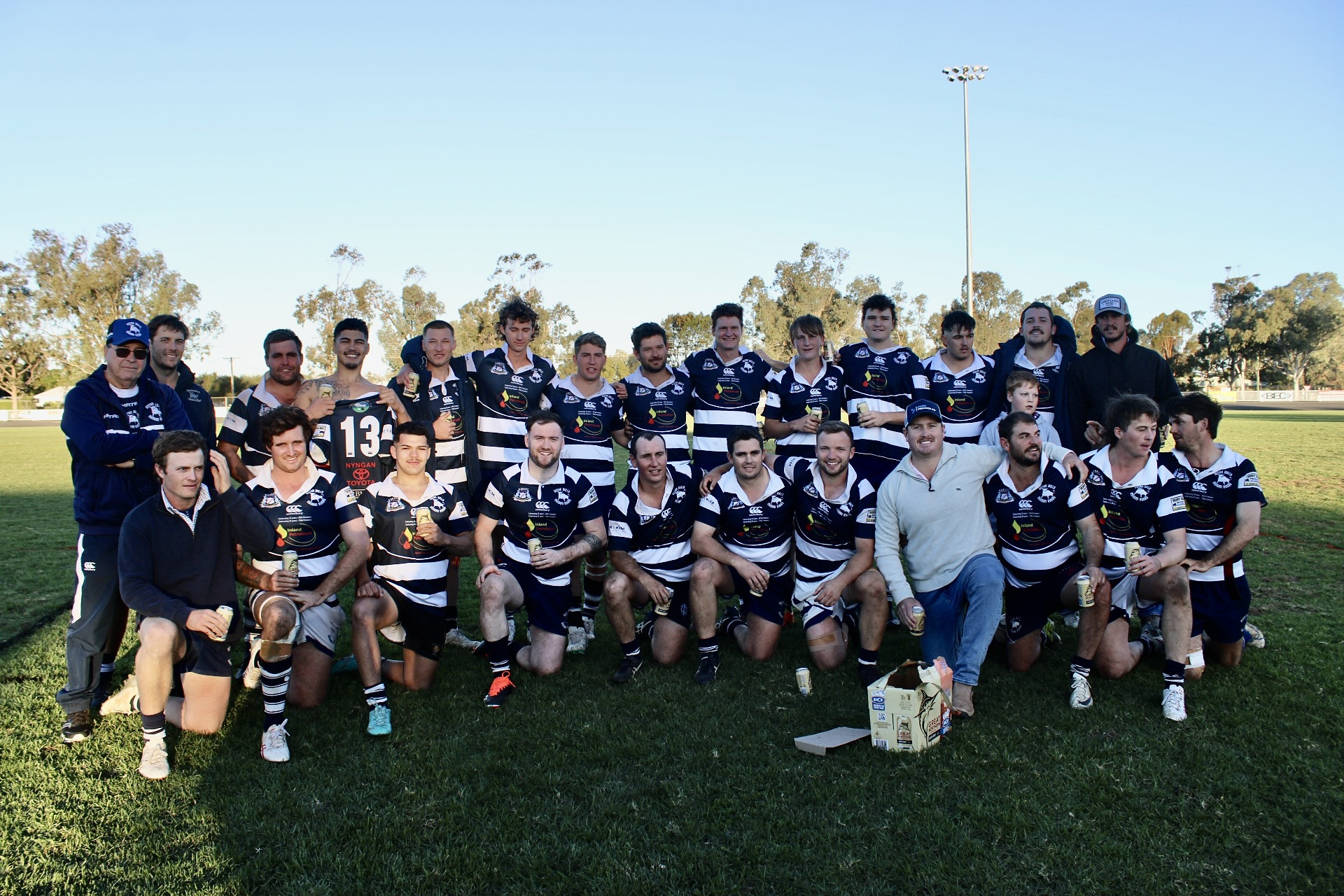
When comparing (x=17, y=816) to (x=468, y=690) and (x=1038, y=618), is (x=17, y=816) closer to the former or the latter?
(x=468, y=690)

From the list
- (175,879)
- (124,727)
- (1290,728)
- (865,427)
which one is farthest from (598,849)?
(865,427)

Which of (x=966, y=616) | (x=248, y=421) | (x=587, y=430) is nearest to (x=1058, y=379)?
(x=966, y=616)

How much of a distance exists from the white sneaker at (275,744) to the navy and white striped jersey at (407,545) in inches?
41.7

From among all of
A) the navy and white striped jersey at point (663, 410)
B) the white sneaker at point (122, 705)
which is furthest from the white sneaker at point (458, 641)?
the navy and white striped jersey at point (663, 410)

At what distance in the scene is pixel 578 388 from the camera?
6.35 meters

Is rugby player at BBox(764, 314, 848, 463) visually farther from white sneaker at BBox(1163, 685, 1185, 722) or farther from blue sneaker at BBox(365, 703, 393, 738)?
blue sneaker at BBox(365, 703, 393, 738)

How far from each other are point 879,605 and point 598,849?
95.3 inches

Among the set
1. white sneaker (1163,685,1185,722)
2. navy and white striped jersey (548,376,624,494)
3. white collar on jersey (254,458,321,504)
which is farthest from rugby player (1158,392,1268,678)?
white collar on jersey (254,458,321,504)

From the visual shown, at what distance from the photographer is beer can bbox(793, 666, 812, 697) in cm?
470

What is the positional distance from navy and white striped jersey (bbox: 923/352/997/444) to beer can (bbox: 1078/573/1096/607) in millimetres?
1819

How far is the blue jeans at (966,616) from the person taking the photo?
442 cm

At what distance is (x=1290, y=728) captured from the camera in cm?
406

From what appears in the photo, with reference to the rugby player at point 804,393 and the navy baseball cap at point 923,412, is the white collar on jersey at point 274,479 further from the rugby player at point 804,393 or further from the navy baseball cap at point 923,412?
the navy baseball cap at point 923,412

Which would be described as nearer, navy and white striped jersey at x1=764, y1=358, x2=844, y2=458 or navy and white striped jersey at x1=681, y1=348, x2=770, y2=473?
navy and white striped jersey at x1=764, y1=358, x2=844, y2=458
